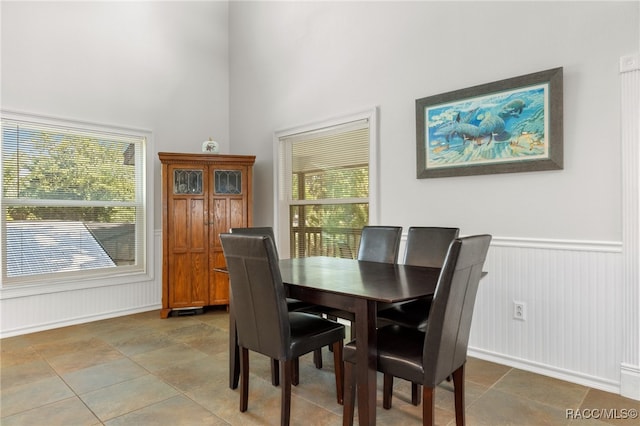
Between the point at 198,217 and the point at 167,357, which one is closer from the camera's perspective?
the point at 167,357

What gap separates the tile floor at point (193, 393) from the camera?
Result: 2061 mm

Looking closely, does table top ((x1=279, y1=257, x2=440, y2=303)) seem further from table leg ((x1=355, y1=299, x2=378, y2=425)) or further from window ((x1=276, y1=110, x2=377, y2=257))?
window ((x1=276, y1=110, x2=377, y2=257))

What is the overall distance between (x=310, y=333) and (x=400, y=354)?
19.9 inches

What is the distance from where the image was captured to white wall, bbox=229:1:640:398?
235cm

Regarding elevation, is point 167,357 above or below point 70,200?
below

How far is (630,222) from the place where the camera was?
2.26m

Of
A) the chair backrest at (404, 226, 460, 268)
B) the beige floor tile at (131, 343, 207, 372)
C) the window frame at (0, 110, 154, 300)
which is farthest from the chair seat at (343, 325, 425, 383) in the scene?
the window frame at (0, 110, 154, 300)

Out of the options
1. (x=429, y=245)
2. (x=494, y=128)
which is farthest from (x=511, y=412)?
(x=494, y=128)

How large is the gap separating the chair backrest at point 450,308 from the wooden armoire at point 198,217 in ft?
10.0

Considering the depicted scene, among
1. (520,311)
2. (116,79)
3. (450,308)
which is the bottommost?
(520,311)

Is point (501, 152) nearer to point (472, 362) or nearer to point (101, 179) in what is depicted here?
point (472, 362)

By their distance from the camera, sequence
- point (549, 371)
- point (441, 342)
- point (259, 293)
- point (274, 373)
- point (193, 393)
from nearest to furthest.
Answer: point (441, 342)
point (259, 293)
point (193, 393)
point (274, 373)
point (549, 371)

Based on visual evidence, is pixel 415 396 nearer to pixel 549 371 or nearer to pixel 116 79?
pixel 549 371

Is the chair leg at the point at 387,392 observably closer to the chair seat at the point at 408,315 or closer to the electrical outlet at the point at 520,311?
the chair seat at the point at 408,315
